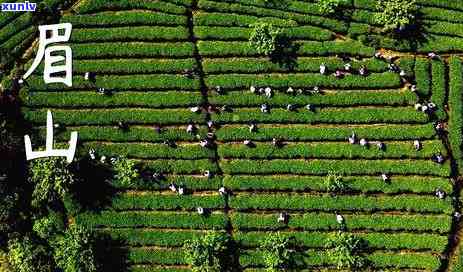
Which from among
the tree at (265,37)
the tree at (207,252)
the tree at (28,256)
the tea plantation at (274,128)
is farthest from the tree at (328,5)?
the tree at (28,256)

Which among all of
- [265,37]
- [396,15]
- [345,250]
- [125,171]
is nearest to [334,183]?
[345,250]

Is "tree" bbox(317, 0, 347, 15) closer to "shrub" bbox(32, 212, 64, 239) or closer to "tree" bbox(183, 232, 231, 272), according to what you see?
"tree" bbox(183, 232, 231, 272)

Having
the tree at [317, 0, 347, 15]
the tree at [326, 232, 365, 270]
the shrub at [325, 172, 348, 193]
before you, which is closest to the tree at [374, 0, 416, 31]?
the tree at [317, 0, 347, 15]

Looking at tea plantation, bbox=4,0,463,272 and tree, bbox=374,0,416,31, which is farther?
tree, bbox=374,0,416,31

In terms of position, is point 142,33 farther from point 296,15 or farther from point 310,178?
point 310,178

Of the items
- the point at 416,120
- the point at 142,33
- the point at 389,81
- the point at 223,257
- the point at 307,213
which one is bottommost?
the point at 223,257

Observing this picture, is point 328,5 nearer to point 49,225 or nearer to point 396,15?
point 396,15

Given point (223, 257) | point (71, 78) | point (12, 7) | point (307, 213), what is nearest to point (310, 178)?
point (307, 213)
